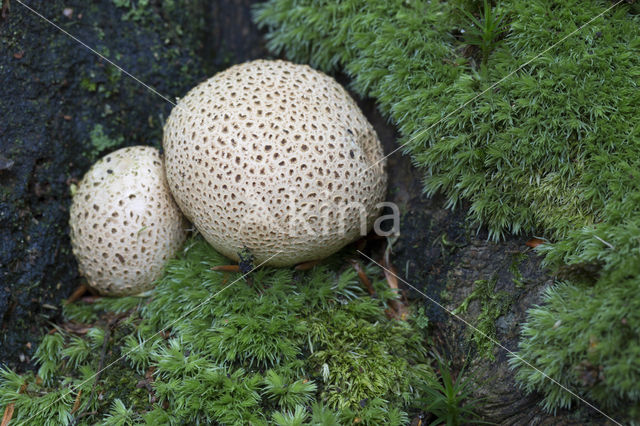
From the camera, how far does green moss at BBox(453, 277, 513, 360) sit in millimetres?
2652

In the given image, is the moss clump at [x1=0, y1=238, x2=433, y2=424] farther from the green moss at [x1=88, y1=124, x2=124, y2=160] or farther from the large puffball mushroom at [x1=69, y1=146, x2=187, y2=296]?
the green moss at [x1=88, y1=124, x2=124, y2=160]

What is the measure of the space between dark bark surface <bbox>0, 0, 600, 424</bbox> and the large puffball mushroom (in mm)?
249

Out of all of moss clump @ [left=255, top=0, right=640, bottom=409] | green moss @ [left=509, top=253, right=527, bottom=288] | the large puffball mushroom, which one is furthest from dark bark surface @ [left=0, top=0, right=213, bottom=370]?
green moss @ [left=509, top=253, right=527, bottom=288]

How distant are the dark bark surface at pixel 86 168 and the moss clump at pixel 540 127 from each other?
17 centimetres

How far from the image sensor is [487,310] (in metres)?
2.71

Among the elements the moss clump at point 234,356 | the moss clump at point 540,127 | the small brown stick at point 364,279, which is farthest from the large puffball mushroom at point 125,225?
the moss clump at point 540,127

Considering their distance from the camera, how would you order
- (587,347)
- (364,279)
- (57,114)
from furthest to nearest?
(57,114), (364,279), (587,347)

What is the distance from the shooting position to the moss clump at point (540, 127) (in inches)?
89.4

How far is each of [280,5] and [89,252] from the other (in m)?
2.12

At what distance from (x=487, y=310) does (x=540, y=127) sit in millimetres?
1001

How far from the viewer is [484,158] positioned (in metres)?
2.75

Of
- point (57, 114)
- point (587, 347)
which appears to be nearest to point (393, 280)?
point (587, 347)

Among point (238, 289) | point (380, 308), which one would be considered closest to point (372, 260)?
point (380, 308)

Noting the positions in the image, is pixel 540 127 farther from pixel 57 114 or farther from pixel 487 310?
pixel 57 114
